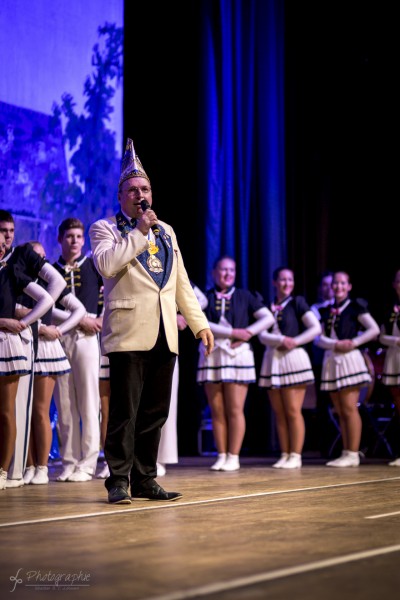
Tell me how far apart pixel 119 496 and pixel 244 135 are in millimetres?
5772

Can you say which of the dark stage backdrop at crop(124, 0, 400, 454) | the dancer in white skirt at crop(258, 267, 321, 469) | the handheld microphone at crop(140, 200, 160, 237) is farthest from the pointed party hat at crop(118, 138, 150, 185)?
the dark stage backdrop at crop(124, 0, 400, 454)

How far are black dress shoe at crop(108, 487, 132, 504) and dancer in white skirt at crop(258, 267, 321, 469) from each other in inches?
116

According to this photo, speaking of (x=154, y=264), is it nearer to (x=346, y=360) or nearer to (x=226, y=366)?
(x=226, y=366)

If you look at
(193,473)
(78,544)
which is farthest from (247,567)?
(193,473)

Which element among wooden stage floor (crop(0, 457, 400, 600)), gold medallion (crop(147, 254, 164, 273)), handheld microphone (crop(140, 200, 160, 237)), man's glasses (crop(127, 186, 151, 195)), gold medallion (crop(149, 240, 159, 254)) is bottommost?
wooden stage floor (crop(0, 457, 400, 600))

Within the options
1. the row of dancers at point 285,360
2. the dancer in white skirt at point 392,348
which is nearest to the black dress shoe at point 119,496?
the row of dancers at point 285,360

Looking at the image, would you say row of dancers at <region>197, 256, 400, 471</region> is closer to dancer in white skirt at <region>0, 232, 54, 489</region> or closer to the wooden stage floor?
dancer in white skirt at <region>0, 232, 54, 489</region>

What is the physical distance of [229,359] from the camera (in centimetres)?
671

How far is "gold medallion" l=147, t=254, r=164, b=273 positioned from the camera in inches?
157

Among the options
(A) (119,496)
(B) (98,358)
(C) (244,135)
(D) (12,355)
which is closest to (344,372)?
(B) (98,358)

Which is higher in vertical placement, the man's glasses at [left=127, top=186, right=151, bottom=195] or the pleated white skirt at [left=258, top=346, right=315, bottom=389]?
the man's glasses at [left=127, top=186, right=151, bottom=195]

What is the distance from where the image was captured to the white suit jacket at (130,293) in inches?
150

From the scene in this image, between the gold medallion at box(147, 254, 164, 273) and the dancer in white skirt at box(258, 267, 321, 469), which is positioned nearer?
the gold medallion at box(147, 254, 164, 273)

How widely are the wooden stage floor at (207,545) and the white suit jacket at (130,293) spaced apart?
68 cm
